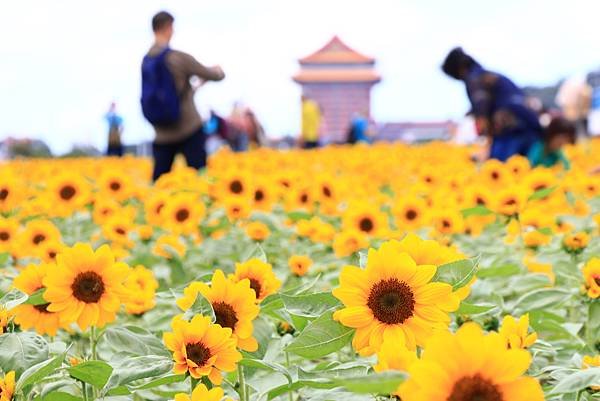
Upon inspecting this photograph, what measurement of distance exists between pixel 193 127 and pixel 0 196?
7.82 ft

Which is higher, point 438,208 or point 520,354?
point 520,354

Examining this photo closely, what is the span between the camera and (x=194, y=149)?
19.4 ft

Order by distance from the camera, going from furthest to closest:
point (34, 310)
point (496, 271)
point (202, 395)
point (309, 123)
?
point (309, 123) < point (496, 271) < point (34, 310) < point (202, 395)

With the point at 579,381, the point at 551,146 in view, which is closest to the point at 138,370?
the point at 579,381

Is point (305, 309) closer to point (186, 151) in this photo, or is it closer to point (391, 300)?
point (391, 300)

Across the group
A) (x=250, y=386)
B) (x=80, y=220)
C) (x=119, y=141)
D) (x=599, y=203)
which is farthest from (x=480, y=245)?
(x=119, y=141)

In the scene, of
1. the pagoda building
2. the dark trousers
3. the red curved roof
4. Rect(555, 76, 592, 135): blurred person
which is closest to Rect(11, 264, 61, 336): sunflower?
the dark trousers

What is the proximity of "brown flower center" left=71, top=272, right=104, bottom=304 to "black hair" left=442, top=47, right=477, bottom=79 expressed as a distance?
4590 millimetres

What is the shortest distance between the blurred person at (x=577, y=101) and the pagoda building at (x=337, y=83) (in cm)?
2344

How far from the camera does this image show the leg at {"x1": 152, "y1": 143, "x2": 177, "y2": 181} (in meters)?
5.89

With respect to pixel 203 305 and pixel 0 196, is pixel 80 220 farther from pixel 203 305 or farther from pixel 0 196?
pixel 203 305

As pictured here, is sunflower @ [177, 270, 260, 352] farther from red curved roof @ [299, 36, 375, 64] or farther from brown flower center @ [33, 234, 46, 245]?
red curved roof @ [299, 36, 375, 64]

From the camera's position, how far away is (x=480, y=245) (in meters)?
3.54

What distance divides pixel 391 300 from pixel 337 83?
37.8 m
